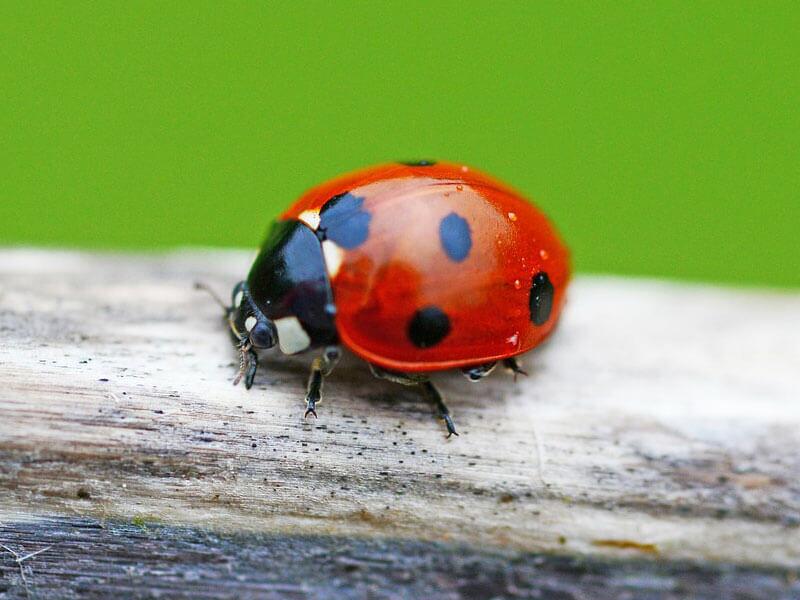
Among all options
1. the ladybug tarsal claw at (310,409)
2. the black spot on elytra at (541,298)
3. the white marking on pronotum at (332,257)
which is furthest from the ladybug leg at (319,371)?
the black spot on elytra at (541,298)

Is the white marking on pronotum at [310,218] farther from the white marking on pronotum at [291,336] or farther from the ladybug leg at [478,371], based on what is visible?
the ladybug leg at [478,371]

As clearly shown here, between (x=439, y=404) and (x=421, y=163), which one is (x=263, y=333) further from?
(x=421, y=163)

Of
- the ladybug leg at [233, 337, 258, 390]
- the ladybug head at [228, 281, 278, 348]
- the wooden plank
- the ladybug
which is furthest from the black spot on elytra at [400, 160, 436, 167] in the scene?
the wooden plank

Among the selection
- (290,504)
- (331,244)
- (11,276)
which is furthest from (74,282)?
(290,504)

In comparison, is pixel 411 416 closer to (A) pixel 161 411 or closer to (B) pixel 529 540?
(B) pixel 529 540

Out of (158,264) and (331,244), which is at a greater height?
(331,244)

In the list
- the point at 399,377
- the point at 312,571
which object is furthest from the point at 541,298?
the point at 312,571
